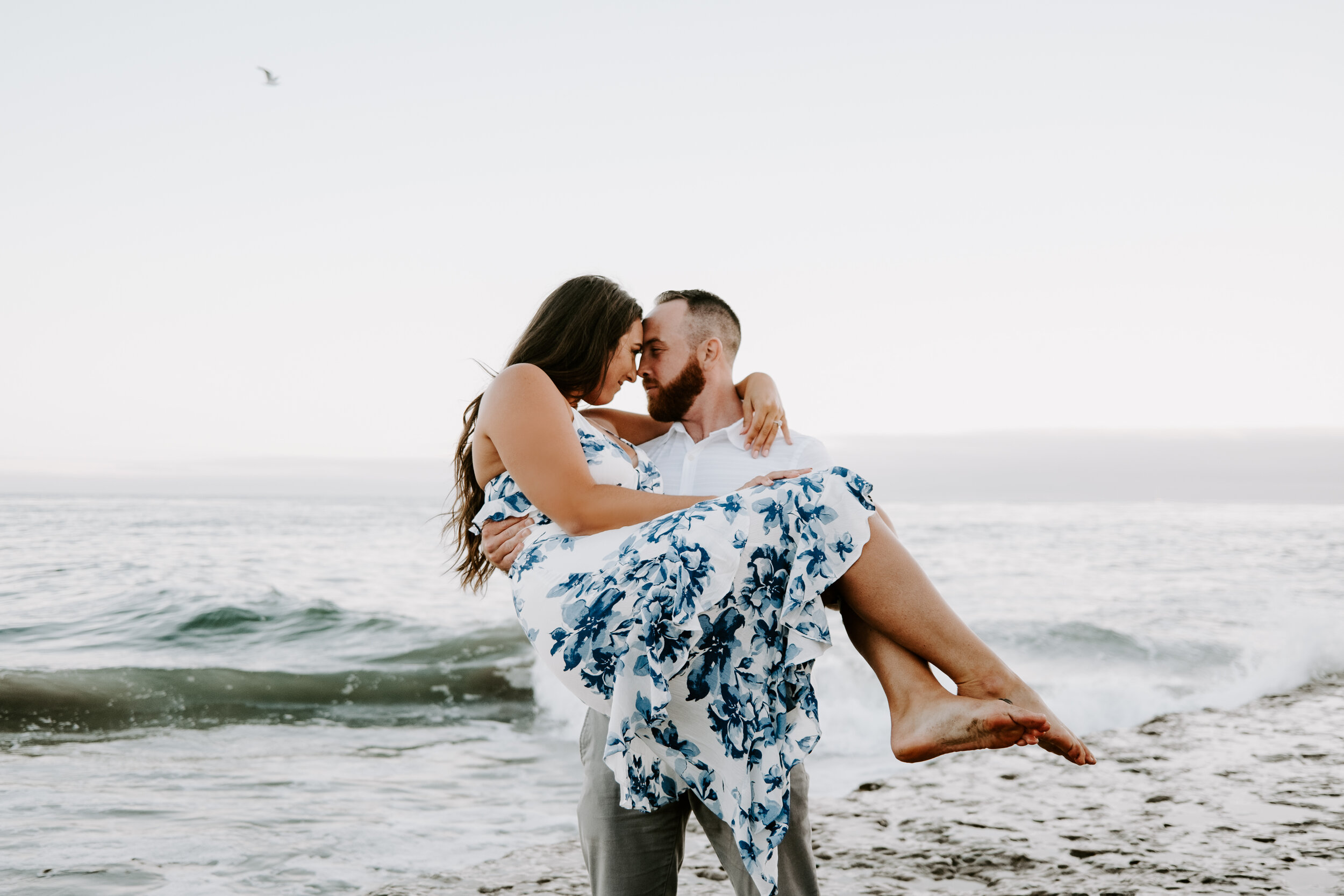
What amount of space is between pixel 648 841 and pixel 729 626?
0.61 m

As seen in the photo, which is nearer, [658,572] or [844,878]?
[658,572]

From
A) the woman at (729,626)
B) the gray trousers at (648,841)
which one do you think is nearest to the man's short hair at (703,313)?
the woman at (729,626)

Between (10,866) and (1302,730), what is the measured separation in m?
6.81

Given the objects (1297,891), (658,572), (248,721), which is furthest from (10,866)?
(1297,891)

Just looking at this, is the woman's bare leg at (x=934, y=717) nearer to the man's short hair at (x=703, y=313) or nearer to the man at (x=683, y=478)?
the man at (x=683, y=478)

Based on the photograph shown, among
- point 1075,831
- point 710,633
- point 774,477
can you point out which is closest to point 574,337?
point 774,477

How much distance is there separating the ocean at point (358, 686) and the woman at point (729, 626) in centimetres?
244

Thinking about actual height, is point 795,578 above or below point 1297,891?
above

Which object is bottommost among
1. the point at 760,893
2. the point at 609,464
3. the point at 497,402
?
the point at 760,893

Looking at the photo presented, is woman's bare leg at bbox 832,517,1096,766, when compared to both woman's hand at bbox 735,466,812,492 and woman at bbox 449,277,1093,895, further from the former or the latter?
woman's hand at bbox 735,466,812,492

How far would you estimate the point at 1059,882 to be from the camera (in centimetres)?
344

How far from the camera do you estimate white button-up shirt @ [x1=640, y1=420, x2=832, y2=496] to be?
2.64 metres

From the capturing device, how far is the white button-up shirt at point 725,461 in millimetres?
2643

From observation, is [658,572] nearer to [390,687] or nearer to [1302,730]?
[1302,730]
